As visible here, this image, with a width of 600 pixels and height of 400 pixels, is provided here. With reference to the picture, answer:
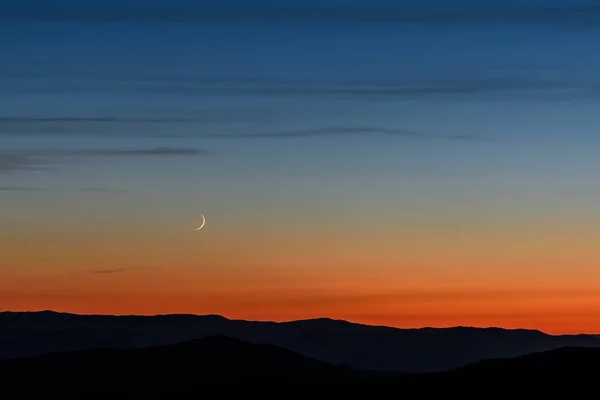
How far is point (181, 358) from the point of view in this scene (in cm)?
14800

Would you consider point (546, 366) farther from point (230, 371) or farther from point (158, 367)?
point (158, 367)

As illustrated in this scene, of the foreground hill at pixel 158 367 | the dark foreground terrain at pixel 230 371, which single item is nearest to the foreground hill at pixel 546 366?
the dark foreground terrain at pixel 230 371

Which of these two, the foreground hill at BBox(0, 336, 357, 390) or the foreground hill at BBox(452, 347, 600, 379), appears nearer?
the foreground hill at BBox(452, 347, 600, 379)

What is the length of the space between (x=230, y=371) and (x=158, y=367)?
7.94m

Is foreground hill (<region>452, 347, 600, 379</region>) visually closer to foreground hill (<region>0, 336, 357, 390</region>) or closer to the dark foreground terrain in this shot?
the dark foreground terrain

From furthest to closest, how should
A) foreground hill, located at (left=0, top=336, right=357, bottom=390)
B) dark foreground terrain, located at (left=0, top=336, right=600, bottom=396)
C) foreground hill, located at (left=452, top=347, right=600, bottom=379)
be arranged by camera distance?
foreground hill, located at (left=0, top=336, right=357, bottom=390) → dark foreground terrain, located at (left=0, top=336, right=600, bottom=396) → foreground hill, located at (left=452, top=347, right=600, bottom=379)

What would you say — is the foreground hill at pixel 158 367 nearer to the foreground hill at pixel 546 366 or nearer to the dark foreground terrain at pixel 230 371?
the dark foreground terrain at pixel 230 371

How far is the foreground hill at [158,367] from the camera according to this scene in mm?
133625

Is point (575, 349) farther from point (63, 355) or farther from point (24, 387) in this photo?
point (63, 355)

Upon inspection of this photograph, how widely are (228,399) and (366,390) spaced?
12.0m

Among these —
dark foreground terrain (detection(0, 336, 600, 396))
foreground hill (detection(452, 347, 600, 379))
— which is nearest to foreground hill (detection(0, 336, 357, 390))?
dark foreground terrain (detection(0, 336, 600, 396))

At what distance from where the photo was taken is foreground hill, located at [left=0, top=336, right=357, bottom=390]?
133625 mm

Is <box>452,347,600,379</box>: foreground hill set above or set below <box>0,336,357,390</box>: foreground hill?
below

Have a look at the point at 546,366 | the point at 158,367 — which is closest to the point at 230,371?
the point at 158,367
